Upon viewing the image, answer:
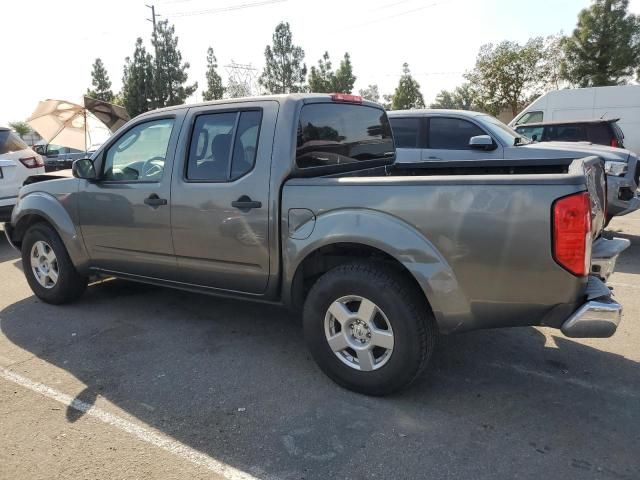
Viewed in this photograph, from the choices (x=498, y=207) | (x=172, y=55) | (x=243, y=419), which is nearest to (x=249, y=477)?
(x=243, y=419)

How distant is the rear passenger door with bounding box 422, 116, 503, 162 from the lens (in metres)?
7.04

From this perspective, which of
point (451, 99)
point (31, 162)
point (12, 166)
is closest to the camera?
point (12, 166)

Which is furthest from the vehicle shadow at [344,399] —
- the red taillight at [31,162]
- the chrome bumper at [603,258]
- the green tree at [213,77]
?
A: the green tree at [213,77]

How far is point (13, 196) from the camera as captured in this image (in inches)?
314

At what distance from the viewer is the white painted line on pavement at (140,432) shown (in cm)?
250

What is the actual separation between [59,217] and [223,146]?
6.53 feet

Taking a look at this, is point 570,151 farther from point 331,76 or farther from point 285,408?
point 331,76

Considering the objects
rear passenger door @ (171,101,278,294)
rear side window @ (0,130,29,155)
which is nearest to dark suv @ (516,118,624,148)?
rear passenger door @ (171,101,278,294)

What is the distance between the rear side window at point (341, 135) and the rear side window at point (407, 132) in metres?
3.07

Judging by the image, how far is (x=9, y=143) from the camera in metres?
8.32

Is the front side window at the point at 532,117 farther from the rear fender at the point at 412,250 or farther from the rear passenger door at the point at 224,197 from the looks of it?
the rear fender at the point at 412,250

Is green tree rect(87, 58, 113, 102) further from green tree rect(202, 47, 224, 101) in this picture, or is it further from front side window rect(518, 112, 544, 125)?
front side window rect(518, 112, 544, 125)

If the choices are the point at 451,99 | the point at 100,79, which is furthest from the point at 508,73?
the point at 451,99

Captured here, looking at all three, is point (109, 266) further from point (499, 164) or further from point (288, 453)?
point (499, 164)
